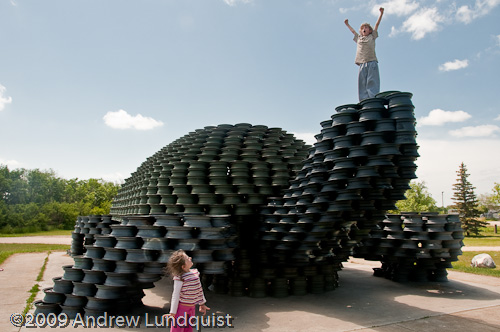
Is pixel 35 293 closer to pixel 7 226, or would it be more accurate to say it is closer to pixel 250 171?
pixel 250 171

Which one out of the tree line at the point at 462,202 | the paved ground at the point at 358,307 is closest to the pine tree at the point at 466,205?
the tree line at the point at 462,202

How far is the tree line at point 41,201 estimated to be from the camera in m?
50.2

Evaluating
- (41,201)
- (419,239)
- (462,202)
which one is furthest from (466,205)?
(41,201)

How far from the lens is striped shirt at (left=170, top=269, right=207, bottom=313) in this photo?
14.3ft

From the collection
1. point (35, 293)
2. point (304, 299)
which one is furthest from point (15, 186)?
point (304, 299)

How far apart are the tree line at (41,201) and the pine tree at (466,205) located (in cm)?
4934

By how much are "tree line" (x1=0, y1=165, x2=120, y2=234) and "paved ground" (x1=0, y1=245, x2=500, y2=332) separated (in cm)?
4391

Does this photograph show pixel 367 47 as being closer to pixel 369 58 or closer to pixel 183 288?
pixel 369 58

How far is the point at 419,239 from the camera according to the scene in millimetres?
9867

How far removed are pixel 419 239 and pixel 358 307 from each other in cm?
321

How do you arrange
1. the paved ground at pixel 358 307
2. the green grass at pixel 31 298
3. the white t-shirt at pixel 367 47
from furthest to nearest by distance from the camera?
the green grass at pixel 31 298
the white t-shirt at pixel 367 47
the paved ground at pixel 358 307

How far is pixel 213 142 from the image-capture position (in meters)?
9.64

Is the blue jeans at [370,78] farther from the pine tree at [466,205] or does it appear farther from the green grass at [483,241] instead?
the pine tree at [466,205]

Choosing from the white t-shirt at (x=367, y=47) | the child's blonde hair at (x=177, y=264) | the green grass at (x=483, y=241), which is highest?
the white t-shirt at (x=367, y=47)
